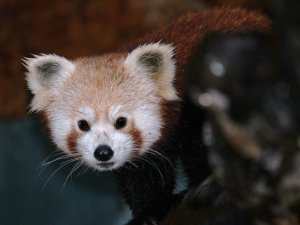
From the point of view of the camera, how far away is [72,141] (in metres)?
2.33

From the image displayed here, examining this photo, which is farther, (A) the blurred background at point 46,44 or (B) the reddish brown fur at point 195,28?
(A) the blurred background at point 46,44

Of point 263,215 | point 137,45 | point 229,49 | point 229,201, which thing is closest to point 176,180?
point 137,45

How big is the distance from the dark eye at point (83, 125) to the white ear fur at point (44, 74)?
0.62 feet

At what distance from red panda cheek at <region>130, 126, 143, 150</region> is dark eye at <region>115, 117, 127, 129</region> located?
36 mm

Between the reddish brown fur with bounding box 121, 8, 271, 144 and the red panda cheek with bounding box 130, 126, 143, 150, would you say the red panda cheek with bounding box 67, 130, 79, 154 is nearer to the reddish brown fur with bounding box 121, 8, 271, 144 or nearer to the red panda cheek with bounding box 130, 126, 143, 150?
the red panda cheek with bounding box 130, 126, 143, 150

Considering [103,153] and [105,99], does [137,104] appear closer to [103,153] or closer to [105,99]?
[105,99]

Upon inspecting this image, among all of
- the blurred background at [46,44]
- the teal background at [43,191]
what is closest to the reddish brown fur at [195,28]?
the teal background at [43,191]

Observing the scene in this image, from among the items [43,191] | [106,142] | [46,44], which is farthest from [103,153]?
[46,44]

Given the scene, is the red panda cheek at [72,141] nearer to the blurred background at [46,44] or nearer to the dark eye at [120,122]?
the dark eye at [120,122]

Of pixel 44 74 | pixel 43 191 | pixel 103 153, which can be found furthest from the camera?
pixel 43 191

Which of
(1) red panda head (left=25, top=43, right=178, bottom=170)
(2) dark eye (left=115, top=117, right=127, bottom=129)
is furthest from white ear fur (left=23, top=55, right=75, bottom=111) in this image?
(2) dark eye (left=115, top=117, right=127, bottom=129)

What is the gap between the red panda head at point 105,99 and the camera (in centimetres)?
221

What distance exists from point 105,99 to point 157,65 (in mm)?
220

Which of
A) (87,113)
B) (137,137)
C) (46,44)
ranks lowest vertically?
(137,137)
